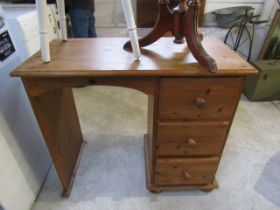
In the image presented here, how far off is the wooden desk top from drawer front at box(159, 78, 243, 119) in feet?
0.16

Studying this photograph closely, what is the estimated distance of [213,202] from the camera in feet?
3.82

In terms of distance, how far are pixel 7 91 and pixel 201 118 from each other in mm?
941

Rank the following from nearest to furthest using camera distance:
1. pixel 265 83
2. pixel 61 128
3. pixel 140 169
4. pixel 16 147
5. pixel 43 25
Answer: pixel 43 25, pixel 16 147, pixel 61 128, pixel 140 169, pixel 265 83

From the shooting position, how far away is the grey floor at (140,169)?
1.16m

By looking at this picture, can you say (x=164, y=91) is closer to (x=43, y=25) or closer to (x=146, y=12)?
(x=43, y=25)

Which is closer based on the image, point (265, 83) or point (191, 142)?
point (191, 142)

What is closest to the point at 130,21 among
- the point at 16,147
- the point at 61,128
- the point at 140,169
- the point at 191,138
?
the point at 191,138

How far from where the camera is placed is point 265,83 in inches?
76.8

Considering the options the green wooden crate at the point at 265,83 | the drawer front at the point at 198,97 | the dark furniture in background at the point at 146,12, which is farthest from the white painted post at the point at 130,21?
the green wooden crate at the point at 265,83

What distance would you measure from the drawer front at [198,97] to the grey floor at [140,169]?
0.61 meters

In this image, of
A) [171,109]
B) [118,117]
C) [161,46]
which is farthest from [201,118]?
[118,117]

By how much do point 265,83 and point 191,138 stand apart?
148 centimetres

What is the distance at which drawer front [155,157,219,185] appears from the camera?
41.2 inches

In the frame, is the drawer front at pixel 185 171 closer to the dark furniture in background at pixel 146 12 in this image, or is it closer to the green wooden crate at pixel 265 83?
the green wooden crate at pixel 265 83
